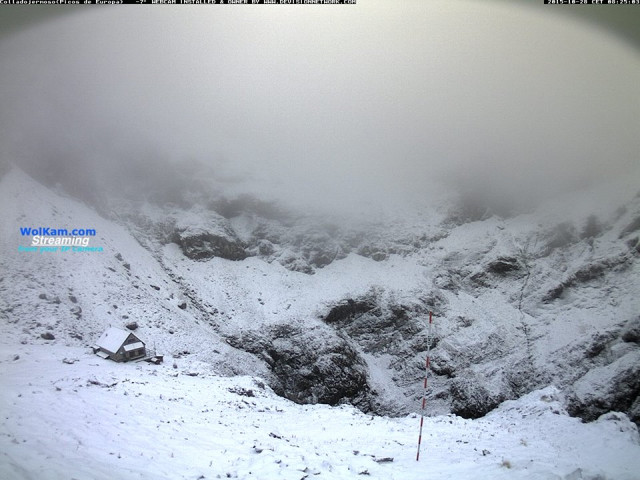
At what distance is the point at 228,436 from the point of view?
12914 mm

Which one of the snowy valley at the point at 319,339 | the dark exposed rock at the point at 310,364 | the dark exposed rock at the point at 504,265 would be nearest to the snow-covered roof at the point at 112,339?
the snowy valley at the point at 319,339

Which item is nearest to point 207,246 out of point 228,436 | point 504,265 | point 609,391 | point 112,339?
point 112,339

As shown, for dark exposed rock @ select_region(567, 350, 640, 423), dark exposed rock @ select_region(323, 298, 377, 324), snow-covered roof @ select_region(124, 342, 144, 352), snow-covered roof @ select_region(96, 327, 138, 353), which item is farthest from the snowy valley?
snow-covered roof @ select_region(124, 342, 144, 352)

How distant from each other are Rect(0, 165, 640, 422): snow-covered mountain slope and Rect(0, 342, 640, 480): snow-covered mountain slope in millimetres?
6234

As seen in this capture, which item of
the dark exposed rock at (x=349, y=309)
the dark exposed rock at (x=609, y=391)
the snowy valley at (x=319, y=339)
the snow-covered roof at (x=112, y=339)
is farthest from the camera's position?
the dark exposed rock at (x=349, y=309)

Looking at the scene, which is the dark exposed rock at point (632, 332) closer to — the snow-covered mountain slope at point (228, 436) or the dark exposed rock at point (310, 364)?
the snow-covered mountain slope at point (228, 436)

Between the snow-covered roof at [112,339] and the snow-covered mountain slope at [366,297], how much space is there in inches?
98.0

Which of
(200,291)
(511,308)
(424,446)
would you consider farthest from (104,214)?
(511,308)

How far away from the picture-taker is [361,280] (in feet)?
138

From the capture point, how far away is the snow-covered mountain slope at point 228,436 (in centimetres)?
940

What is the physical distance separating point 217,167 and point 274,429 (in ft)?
161

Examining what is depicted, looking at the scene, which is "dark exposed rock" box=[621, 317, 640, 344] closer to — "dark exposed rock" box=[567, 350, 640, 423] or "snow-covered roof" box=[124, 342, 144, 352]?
"dark exposed rock" box=[567, 350, 640, 423]

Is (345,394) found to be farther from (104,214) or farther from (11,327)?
(104,214)

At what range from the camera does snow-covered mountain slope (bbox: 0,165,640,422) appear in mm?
28797
